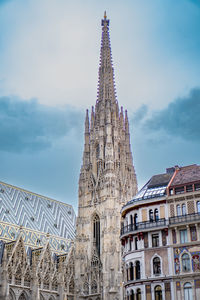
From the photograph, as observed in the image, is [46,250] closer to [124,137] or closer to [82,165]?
[82,165]

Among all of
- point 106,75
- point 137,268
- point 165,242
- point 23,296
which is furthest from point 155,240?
point 106,75

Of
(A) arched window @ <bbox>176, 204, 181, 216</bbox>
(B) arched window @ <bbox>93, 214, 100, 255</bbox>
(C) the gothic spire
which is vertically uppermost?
(C) the gothic spire

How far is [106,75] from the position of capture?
96.1 m

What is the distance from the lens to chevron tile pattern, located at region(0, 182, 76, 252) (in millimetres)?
79938

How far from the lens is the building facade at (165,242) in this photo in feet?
123

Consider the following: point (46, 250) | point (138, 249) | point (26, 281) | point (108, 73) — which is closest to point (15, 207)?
point (46, 250)

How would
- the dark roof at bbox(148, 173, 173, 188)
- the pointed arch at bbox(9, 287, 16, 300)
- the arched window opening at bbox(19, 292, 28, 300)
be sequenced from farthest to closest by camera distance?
the arched window opening at bbox(19, 292, 28, 300), the pointed arch at bbox(9, 287, 16, 300), the dark roof at bbox(148, 173, 173, 188)

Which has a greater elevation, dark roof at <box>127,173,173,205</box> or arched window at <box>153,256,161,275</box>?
dark roof at <box>127,173,173,205</box>

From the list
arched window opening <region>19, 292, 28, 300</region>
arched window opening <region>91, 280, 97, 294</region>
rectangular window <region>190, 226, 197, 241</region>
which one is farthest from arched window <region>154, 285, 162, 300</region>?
arched window opening <region>91, 280, 97, 294</region>

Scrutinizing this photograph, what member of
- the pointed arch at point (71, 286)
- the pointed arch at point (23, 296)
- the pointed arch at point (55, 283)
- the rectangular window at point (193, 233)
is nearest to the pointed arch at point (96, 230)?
the pointed arch at point (71, 286)

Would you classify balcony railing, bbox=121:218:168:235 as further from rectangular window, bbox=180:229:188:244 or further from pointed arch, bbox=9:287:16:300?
pointed arch, bbox=9:287:16:300

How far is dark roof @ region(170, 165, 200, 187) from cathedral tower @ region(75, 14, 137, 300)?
101ft

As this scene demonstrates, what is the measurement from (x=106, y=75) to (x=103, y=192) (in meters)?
29.2

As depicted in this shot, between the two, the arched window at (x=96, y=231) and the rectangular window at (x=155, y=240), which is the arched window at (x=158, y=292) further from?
the arched window at (x=96, y=231)
